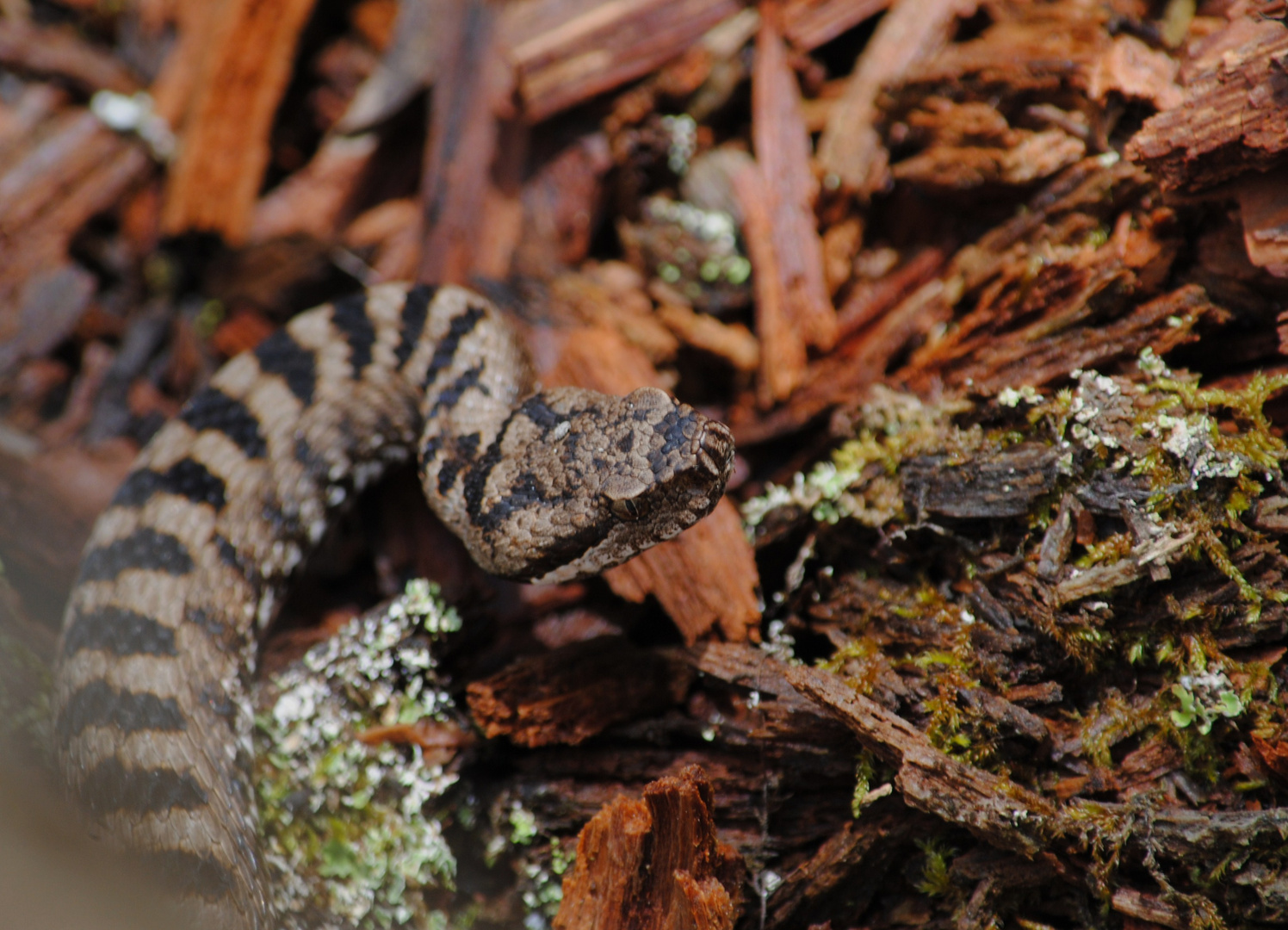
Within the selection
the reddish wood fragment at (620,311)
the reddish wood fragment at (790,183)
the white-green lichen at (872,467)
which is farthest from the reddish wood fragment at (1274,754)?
the reddish wood fragment at (620,311)

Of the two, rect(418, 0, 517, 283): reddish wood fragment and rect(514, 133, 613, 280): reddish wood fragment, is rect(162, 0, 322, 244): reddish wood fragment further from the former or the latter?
rect(514, 133, 613, 280): reddish wood fragment

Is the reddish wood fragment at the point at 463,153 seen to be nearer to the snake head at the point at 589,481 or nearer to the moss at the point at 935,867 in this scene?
the snake head at the point at 589,481

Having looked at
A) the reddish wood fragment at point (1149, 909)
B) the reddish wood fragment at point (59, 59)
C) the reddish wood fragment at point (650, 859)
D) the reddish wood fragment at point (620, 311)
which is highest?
the reddish wood fragment at point (59, 59)

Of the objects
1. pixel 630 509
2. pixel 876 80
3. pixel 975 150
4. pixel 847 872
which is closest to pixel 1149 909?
pixel 847 872

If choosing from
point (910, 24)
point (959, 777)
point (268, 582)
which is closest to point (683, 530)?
point (959, 777)

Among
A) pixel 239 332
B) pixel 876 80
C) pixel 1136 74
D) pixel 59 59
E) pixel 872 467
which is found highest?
pixel 59 59

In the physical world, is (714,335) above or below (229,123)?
below

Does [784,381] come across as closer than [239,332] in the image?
Yes

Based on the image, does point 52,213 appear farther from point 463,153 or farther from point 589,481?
point 589,481
